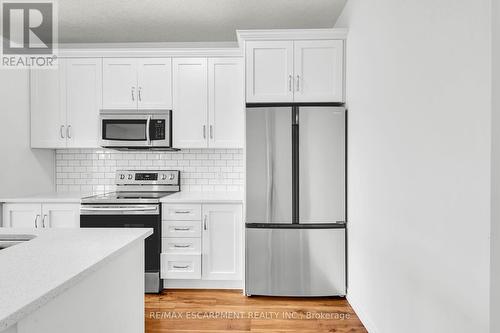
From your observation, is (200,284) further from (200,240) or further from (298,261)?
(298,261)

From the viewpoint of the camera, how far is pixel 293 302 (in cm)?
319

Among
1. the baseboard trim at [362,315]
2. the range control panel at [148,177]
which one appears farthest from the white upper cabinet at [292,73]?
the baseboard trim at [362,315]

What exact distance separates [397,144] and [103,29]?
311 centimetres

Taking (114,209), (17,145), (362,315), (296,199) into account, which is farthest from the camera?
(17,145)

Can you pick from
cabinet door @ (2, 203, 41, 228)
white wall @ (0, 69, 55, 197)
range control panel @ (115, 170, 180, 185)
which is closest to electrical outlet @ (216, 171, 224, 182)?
range control panel @ (115, 170, 180, 185)

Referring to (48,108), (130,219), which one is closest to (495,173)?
(130,219)

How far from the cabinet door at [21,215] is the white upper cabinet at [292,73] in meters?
2.24

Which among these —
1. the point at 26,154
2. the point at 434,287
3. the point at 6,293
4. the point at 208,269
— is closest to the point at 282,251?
the point at 208,269

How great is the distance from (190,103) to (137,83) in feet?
1.89

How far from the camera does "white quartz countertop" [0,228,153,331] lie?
89 centimetres

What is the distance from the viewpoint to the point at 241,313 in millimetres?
2973

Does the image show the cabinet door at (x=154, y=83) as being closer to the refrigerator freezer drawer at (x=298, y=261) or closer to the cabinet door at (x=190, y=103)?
the cabinet door at (x=190, y=103)

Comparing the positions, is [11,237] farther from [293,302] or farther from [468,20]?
[293,302]

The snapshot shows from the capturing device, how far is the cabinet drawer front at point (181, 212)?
343cm
